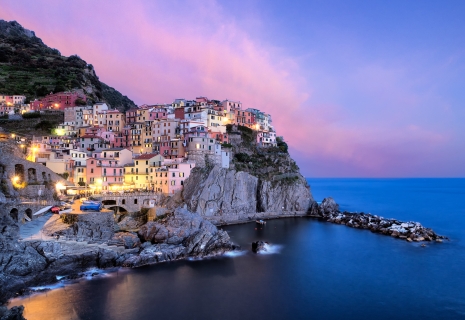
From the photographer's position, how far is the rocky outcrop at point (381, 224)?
43.2m

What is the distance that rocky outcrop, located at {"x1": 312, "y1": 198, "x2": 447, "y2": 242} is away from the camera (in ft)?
142

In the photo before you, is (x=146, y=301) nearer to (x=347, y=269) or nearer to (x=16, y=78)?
(x=347, y=269)

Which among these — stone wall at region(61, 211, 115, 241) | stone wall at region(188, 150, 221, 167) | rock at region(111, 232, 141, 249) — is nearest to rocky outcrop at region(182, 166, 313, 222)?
stone wall at region(188, 150, 221, 167)

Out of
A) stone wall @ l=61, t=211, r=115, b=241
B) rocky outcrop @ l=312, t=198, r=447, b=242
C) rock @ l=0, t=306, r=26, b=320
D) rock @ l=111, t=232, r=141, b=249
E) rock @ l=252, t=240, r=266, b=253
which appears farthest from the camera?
rocky outcrop @ l=312, t=198, r=447, b=242

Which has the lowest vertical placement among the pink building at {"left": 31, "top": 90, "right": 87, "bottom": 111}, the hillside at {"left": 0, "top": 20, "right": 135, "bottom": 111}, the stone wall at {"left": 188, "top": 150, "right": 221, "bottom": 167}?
the stone wall at {"left": 188, "top": 150, "right": 221, "bottom": 167}

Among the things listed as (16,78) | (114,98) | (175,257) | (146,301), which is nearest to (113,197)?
(175,257)

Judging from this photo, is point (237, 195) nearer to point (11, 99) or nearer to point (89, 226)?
point (89, 226)

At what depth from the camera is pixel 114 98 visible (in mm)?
114125

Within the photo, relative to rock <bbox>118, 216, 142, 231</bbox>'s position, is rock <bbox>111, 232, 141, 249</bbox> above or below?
below

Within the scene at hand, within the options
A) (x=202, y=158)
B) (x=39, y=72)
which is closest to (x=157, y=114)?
(x=202, y=158)

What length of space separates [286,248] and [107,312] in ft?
73.7

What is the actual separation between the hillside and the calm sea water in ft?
188

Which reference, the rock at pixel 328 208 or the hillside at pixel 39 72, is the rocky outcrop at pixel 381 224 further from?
the hillside at pixel 39 72

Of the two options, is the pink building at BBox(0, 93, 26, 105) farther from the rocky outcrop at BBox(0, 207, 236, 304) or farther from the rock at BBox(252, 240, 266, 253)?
the rock at BBox(252, 240, 266, 253)
